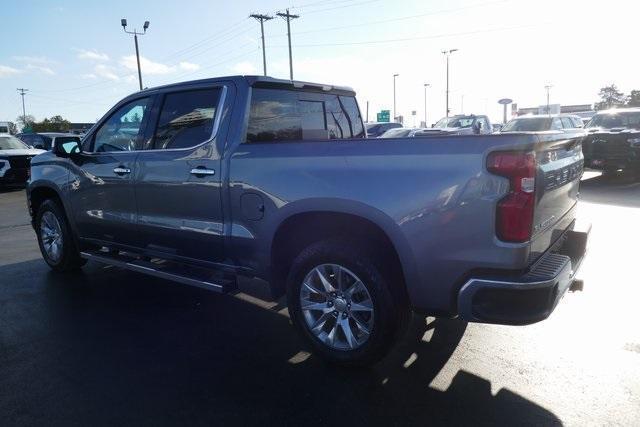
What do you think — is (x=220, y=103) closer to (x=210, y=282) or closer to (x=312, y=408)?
(x=210, y=282)

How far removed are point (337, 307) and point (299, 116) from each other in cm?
179

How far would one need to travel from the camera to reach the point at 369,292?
3.29 m

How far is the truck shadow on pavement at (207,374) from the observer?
296 cm

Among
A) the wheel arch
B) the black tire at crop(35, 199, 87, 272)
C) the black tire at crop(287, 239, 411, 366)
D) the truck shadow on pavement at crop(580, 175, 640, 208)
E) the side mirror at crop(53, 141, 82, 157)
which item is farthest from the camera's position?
the truck shadow on pavement at crop(580, 175, 640, 208)

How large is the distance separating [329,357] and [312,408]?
1.71 ft

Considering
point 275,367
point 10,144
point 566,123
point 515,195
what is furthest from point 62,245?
point 566,123

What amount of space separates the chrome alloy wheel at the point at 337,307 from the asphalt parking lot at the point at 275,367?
23 cm

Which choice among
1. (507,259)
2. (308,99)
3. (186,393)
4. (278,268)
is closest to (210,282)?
(278,268)

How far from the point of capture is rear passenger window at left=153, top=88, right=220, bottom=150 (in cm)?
414

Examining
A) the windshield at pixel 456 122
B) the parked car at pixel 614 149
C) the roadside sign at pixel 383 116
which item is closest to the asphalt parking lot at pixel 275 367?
the parked car at pixel 614 149

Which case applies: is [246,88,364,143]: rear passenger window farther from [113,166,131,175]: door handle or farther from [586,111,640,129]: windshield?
[586,111,640,129]: windshield

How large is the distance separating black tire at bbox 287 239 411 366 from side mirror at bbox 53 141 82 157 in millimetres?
3052

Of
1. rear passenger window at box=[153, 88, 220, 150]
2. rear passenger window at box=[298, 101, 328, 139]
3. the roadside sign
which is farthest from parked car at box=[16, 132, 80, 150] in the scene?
the roadside sign

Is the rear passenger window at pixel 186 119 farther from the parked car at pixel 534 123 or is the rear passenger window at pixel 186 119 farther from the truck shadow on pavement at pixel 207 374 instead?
the parked car at pixel 534 123
